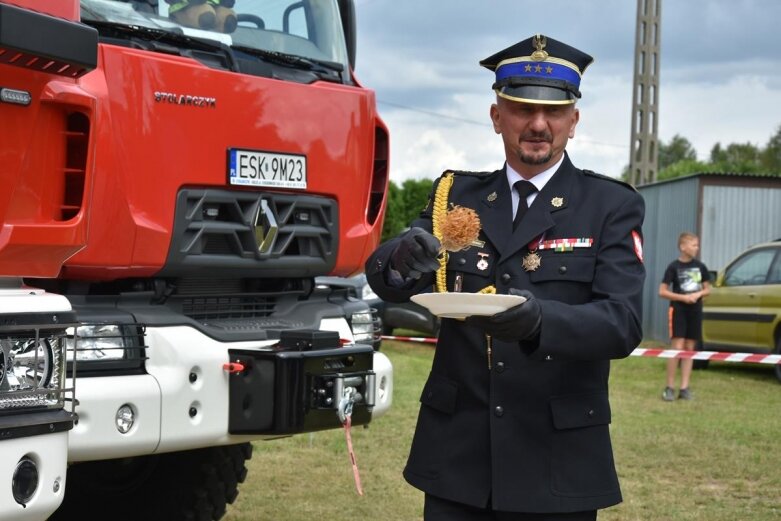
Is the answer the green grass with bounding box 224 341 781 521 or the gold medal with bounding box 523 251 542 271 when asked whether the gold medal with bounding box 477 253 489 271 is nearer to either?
the gold medal with bounding box 523 251 542 271

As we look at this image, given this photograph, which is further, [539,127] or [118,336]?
[118,336]

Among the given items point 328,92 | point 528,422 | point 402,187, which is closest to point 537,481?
point 528,422

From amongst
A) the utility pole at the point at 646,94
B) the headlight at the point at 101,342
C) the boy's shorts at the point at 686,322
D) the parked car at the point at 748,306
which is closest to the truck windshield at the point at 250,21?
the headlight at the point at 101,342

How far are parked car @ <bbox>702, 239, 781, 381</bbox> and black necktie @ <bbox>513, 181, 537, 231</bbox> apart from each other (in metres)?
11.6

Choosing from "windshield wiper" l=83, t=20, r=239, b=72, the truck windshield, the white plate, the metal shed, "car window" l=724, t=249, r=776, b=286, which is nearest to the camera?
the white plate

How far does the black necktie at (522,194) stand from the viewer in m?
3.38

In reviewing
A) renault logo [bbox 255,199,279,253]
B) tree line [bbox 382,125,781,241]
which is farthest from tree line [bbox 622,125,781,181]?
renault logo [bbox 255,199,279,253]

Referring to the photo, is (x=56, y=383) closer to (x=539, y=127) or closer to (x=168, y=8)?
(x=539, y=127)

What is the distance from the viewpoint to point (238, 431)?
4855 mm

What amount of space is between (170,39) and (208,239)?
0.86 metres

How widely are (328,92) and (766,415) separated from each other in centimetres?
732

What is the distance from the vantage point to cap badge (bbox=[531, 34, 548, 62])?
3312mm

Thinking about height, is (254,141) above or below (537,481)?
above

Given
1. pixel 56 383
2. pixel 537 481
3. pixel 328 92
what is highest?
pixel 328 92
